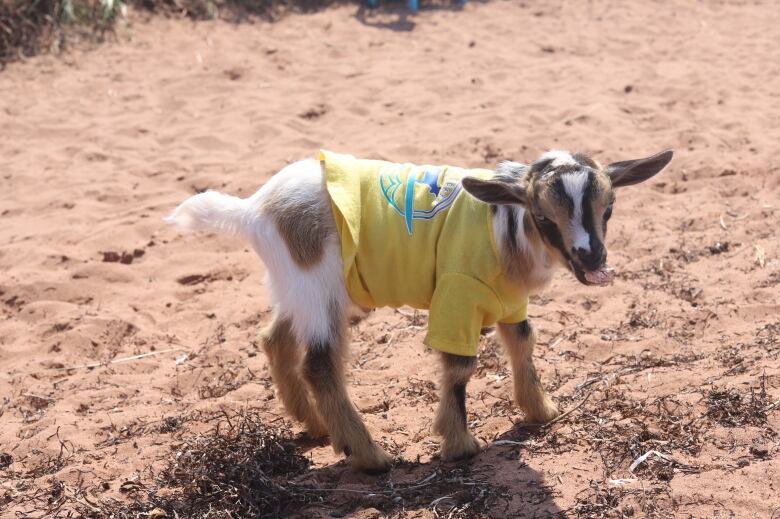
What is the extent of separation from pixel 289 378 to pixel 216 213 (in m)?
0.98

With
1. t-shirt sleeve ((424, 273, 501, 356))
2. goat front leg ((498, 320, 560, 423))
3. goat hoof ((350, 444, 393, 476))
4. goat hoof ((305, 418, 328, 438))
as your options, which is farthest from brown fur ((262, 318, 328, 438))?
goat front leg ((498, 320, 560, 423))

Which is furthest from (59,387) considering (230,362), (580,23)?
(580,23)

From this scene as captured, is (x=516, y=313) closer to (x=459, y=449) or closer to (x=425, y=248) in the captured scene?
(x=425, y=248)

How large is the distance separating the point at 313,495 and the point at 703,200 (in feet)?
14.7

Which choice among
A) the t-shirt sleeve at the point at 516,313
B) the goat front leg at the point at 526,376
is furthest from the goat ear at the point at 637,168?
the goat front leg at the point at 526,376

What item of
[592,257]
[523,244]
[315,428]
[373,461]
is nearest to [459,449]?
[373,461]

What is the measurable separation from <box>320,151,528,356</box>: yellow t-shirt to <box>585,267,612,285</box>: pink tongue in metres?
0.46

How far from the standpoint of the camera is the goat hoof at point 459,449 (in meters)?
4.56

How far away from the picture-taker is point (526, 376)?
15.9 feet

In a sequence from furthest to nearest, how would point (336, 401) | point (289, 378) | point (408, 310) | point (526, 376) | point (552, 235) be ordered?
point (408, 310)
point (289, 378)
point (526, 376)
point (336, 401)
point (552, 235)

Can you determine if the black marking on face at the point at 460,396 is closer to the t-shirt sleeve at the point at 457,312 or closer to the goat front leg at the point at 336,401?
the t-shirt sleeve at the point at 457,312

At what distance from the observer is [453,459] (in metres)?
4.58

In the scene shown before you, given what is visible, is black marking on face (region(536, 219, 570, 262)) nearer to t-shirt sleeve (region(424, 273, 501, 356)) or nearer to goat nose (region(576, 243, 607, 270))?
goat nose (region(576, 243, 607, 270))

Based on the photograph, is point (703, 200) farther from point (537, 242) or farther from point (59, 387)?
point (59, 387)
